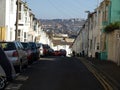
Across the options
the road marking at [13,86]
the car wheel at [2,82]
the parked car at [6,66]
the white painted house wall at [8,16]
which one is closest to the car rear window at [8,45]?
the road marking at [13,86]

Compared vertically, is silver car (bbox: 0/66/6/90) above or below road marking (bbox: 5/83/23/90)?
above

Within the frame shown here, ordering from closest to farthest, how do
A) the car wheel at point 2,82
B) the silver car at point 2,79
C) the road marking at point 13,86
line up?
the silver car at point 2,79
the car wheel at point 2,82
the road marking at point 13,86

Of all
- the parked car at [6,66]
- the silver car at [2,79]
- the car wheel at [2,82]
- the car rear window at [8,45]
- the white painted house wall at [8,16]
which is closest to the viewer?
the silver car at [2,79]

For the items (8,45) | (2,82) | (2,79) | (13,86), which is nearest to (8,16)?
(8,45)

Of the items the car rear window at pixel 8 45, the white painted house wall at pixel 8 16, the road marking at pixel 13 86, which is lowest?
the road marking at pixel 13 86

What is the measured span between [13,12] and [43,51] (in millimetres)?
6220

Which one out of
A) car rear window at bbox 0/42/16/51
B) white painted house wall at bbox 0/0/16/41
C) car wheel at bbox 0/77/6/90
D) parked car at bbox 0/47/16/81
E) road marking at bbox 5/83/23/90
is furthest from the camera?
white painted house wall at bbox 0/0/16/41

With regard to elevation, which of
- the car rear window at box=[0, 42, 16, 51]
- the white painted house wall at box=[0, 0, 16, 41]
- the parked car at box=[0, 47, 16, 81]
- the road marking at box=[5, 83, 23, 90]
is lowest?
the road marking at box=[5, 83, 23, 90]

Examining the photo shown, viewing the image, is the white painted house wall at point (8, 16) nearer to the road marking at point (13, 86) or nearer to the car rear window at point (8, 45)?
the car rear window at point (8, 45)

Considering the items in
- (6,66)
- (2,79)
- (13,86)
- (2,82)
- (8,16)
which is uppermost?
(8,16)

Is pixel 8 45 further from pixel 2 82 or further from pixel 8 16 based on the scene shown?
pixel 8 16

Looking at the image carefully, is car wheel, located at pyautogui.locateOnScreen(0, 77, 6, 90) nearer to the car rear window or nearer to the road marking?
the road marking

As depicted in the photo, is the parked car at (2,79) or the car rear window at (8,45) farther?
the car rear window at (8,45)

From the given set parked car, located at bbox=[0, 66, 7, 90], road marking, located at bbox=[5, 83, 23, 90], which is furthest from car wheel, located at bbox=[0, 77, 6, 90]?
road marking, located at bbox=[5, 83, 23, 90]
